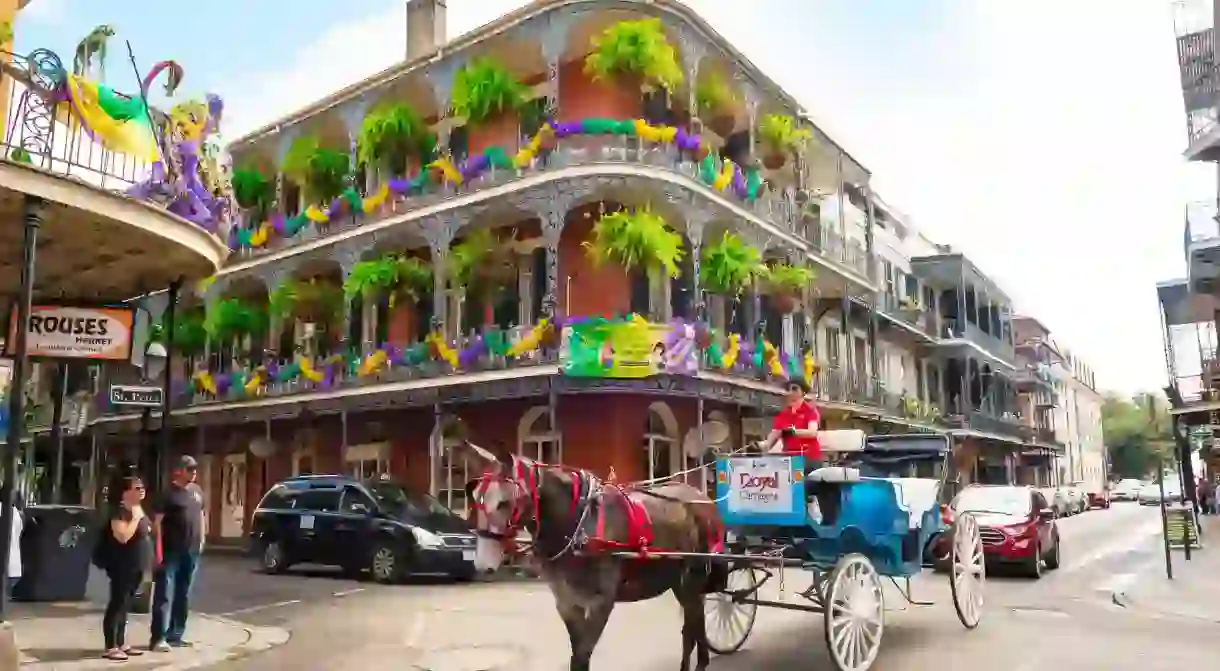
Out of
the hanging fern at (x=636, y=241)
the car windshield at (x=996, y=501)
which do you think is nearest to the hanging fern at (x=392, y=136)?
the hanging fern at (x=636, y=241)

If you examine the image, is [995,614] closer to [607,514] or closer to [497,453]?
[607,514]

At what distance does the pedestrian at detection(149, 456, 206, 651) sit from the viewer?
933 cm

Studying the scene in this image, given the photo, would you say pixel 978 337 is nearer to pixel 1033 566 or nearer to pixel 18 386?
pixel 1033 566

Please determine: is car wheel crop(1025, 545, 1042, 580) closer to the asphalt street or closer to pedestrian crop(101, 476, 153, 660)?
the asphalt street

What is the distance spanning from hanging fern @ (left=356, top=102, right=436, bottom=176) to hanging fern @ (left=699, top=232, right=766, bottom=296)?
315 inches

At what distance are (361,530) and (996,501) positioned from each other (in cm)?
1160

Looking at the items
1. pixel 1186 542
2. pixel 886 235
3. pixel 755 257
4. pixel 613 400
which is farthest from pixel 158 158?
pixel 886 235

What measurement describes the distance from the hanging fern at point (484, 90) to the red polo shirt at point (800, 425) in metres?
14.0

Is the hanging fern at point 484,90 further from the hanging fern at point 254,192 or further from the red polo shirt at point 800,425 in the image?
the red polo shirt at point 800,425

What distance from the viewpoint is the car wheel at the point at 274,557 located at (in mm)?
18141

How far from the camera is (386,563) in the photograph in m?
16.3

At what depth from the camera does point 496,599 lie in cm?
1414

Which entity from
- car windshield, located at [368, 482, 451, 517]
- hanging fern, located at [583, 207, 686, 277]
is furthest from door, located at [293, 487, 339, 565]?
hanging fern, located at [583, 207, 686, 277]

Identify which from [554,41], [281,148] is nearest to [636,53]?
[554,41]
